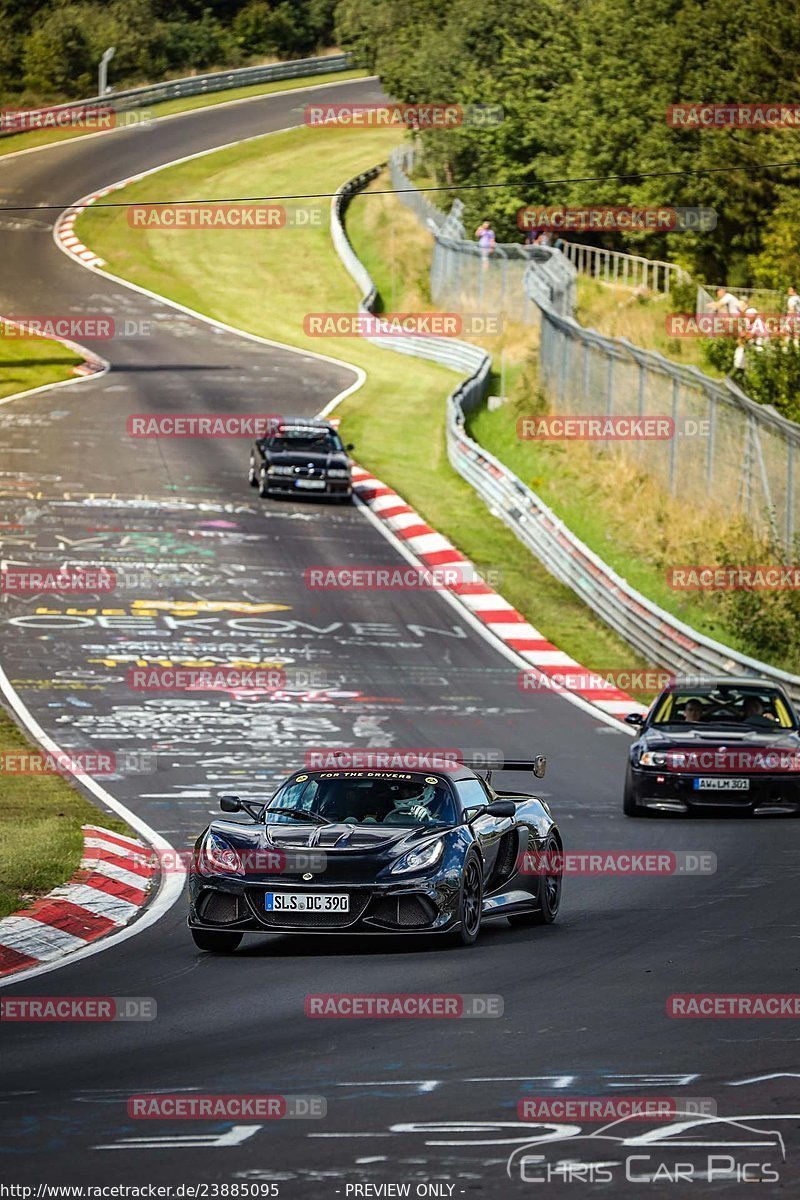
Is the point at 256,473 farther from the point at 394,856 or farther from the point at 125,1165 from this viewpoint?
the point at 125,1165

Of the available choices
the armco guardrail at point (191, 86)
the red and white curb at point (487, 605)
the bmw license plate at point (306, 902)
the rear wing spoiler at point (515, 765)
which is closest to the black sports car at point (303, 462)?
the red and white curb at point (487, 605)

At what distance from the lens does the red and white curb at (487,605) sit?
26062 millimetres

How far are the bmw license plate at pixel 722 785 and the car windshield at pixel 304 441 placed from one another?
753 inches

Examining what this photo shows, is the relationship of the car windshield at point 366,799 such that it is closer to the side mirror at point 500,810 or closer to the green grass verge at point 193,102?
the side mirror at point 500,810

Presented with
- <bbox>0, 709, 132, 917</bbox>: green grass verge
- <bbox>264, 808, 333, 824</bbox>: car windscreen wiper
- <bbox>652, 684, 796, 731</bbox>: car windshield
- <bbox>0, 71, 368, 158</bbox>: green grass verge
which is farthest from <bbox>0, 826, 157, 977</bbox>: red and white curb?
<bbox>0, 71, 368, 158</bbox>: green grass verge

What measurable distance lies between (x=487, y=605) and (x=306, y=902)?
1917cm

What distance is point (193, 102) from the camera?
8656 centimetres

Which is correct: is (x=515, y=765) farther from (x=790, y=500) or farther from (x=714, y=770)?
(x=790, y=500)

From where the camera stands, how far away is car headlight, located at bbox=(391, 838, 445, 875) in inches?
457

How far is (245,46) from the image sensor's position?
9781 cm

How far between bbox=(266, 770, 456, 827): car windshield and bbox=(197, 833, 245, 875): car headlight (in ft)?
1.79

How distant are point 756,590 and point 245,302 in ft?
115

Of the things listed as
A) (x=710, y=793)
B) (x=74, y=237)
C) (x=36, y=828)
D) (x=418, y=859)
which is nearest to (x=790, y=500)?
(x=710, y=793)

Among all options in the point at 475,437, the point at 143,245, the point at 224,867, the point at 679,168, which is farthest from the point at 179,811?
the point at 143,245
